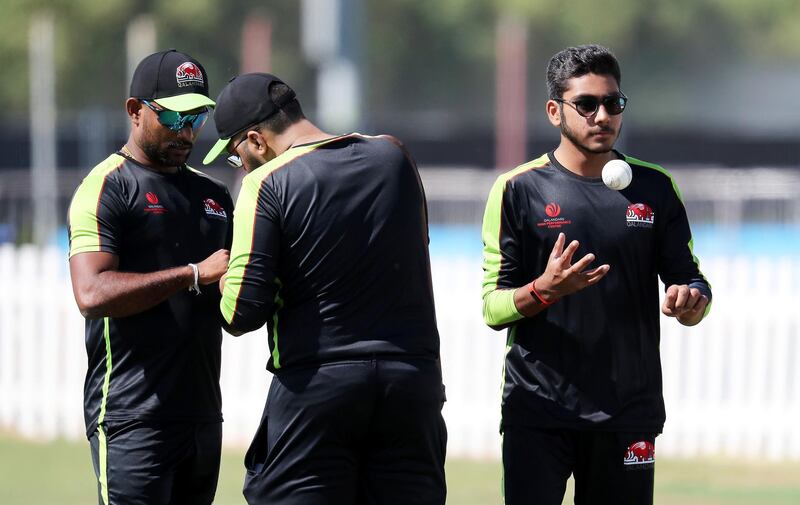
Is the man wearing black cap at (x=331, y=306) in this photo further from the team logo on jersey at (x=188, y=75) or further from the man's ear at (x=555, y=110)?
the man's ear at (x=555, y=110)

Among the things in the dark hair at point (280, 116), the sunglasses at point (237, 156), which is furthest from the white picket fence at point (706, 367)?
the dark hair at point (280, 116)

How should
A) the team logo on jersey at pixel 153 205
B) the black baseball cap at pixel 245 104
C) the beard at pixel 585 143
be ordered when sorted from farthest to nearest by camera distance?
1. the team logo on jersey at pixel 153 205
2. the beard at pixel 585 143
3. the black baseball cap at pixel 245 104

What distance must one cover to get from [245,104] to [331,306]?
763 millimetres

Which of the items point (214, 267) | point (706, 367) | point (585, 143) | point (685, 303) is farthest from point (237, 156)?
point (706, 367)

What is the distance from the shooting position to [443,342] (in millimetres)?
10695

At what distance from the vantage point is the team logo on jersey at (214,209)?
5449mm

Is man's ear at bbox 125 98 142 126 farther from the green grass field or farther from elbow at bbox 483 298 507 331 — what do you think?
the green grass field

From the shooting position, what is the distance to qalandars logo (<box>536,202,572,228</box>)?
5.11 meters

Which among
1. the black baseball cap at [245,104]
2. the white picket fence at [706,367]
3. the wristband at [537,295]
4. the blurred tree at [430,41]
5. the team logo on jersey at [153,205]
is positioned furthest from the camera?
the blurred tree at [430,41]

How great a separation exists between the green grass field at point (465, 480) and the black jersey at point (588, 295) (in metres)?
3.65

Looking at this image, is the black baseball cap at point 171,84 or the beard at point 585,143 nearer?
the beard at point 585,143

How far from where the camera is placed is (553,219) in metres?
5.12

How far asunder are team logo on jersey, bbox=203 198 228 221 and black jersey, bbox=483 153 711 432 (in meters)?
1.08

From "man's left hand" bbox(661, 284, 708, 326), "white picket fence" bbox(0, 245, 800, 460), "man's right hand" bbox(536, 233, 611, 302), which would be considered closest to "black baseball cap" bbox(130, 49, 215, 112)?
"man's right hand" bbox(536, 233, 611, 302)
